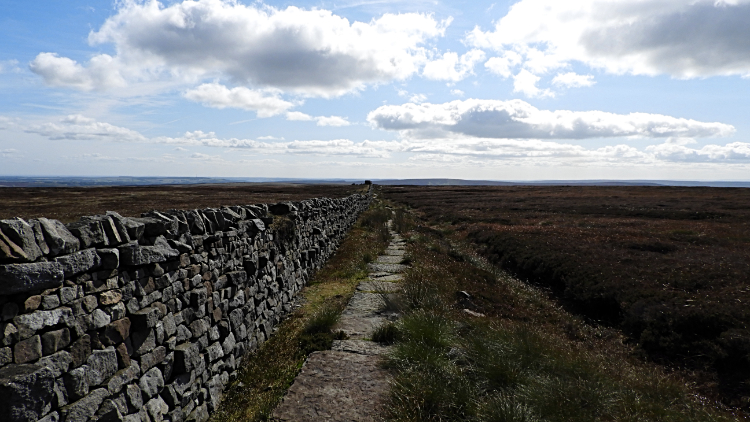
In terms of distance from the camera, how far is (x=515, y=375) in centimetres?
525

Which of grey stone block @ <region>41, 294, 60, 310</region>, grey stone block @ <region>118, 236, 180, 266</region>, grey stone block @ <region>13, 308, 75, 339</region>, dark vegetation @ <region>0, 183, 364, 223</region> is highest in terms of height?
grey stone block @ <region>118, 236, 180, 266</region>

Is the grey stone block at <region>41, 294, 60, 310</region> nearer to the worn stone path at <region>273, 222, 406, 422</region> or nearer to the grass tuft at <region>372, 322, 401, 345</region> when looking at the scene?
the worn stone path at <region>273, 222, 406, 422</region>

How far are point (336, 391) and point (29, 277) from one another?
11.2 ft

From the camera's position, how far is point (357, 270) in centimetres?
1263

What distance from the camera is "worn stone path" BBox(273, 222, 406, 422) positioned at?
478 cm

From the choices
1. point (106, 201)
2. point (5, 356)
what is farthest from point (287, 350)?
point (106, 201)

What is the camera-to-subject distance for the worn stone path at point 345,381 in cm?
478

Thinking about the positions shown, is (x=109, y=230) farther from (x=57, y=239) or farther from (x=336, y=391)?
(x=336, y=391)

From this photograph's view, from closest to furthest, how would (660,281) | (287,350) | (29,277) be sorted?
(29,277) → (287,350) → (660,281)

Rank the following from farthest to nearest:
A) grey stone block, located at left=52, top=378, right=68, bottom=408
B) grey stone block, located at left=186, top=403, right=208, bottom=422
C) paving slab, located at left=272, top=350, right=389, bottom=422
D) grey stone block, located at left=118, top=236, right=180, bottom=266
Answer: grey stone block, located at left=186, top=403, right=208, bottom=422, paving slab, located at left=272, top=350, right=389, bottom=422, grey stone block, located at left=118, top=236, right=180, bottom=266, grey stone block, located at left=52, top=378, right=68, bottom=408

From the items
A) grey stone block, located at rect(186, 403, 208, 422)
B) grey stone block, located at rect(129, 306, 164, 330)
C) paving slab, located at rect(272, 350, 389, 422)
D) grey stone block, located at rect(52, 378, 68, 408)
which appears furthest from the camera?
grey stone block, located at rect(186, 403, 208, 422)

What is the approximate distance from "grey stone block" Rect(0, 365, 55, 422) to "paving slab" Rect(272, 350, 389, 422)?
2290 millimetres

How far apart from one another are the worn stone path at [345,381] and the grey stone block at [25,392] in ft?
7.53

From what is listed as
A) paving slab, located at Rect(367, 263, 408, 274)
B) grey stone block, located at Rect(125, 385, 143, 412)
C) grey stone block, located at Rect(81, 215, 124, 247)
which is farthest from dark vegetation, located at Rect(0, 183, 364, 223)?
grey stone block, located at Rect(125, 385, 143, 412)
